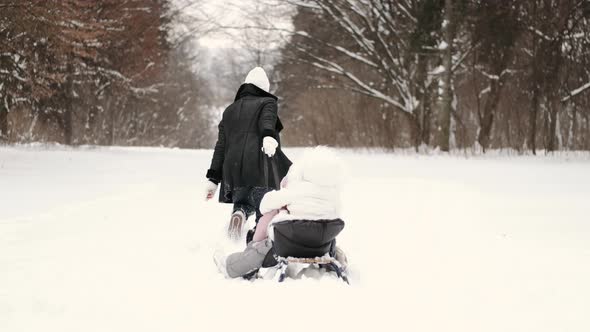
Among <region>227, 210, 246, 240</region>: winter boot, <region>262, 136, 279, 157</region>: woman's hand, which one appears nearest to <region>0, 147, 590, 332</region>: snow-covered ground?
<region>227, 210, 246, 240</region>: winter boot

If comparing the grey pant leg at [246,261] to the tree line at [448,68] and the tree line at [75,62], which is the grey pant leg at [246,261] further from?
the tree line at [448,68]

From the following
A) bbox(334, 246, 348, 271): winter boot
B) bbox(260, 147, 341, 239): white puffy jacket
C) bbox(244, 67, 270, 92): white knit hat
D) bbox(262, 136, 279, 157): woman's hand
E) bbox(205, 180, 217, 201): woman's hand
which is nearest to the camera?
bbox(260, 147, 341, 239): white puffy jacket

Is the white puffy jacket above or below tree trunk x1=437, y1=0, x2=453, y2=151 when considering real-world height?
below

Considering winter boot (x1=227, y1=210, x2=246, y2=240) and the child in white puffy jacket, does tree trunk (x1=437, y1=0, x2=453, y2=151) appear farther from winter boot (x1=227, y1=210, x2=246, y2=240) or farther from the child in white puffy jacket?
the child in white puffy jacket

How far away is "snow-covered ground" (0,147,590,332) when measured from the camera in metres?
3.48

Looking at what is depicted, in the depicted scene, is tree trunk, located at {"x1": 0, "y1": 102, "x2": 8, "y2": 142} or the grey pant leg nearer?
the grey pant leg

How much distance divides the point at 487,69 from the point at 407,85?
2.71 meters

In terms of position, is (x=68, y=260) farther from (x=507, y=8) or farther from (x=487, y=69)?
(x=487, y=69)

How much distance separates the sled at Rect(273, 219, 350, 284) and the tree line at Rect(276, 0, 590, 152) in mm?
14026

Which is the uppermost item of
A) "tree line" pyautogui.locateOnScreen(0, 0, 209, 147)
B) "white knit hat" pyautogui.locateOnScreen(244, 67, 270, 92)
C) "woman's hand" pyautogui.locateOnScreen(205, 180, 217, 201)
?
"tree line" pyautogui.locateOnScreen(0, 0, 209, 147)

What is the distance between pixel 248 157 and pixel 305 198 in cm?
174

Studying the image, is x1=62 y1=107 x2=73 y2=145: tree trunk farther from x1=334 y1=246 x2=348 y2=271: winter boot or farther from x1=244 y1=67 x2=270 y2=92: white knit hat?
x1=334 y1=246 x2=348 y2=271: winter boot

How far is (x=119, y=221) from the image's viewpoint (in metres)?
6.98

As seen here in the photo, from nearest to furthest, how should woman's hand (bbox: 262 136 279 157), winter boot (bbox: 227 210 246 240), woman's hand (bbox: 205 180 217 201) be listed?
woman's hand (bbox: 262 136 279 157), winter boot (bbox: 227 210 246 240), woman's hand (bbox: 205 180 217 201)
